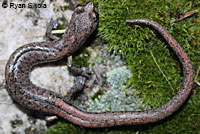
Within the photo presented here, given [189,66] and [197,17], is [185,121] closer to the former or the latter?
[189,66]

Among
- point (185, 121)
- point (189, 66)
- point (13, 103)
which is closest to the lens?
point (189, 66)

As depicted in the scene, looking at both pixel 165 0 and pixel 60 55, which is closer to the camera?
pixel 165 0

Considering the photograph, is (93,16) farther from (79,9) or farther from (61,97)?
(61,97)

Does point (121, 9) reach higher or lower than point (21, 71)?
higher

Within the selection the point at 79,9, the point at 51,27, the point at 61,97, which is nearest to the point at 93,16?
the point at 79,9

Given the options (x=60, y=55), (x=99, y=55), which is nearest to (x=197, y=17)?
(x=99, y=55)

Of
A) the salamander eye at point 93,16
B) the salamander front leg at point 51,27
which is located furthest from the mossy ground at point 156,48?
the salamander front leg at point 51,27

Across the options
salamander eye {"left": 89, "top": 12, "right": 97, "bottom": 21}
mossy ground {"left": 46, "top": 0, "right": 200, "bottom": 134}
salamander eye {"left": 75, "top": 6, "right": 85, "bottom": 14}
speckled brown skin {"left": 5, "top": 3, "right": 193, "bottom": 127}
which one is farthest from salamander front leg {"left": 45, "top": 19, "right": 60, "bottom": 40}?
mossy ground {"left": 46, "top": 0, "right": 200, "bottom": 134}

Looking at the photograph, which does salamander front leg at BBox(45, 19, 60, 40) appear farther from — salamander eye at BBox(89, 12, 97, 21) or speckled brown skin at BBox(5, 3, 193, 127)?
salamander eye at BBox(89, 12, 97, 21)
